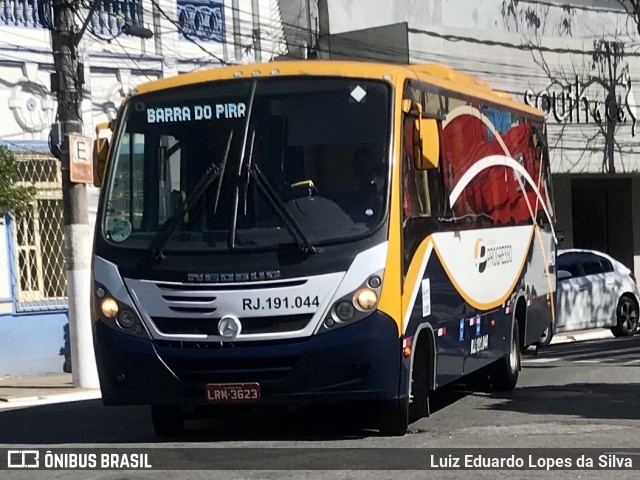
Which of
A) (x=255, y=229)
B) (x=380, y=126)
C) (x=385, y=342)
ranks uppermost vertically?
(x=380, y=126)

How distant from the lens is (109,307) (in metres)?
10.5

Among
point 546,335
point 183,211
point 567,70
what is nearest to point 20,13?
point 546,335

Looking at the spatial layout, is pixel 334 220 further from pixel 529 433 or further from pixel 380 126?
pixel 529 433

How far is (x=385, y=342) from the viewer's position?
10.1m

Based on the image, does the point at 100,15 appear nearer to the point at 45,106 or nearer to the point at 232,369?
the point at 45,106

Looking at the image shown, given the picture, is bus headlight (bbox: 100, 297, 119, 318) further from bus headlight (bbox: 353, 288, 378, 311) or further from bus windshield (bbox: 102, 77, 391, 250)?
bus headlight (bbox: 353, 288, 378, 311)

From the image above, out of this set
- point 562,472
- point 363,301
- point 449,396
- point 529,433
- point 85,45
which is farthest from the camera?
point 85,45

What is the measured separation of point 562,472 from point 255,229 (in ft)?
9.81

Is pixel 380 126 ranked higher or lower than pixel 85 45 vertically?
lower

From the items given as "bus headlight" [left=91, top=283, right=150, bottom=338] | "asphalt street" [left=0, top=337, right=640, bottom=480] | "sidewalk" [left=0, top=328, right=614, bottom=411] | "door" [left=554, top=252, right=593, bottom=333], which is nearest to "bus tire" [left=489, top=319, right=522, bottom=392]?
"asphalt street" [left=0, top=337, right=640, bottom=480]

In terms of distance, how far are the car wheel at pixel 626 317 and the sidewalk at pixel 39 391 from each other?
10312 mm

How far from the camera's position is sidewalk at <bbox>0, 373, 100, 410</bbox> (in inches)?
671

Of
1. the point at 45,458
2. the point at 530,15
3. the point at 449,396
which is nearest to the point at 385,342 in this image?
the point at 45,458

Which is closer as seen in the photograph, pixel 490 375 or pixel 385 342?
pixel 385 342
